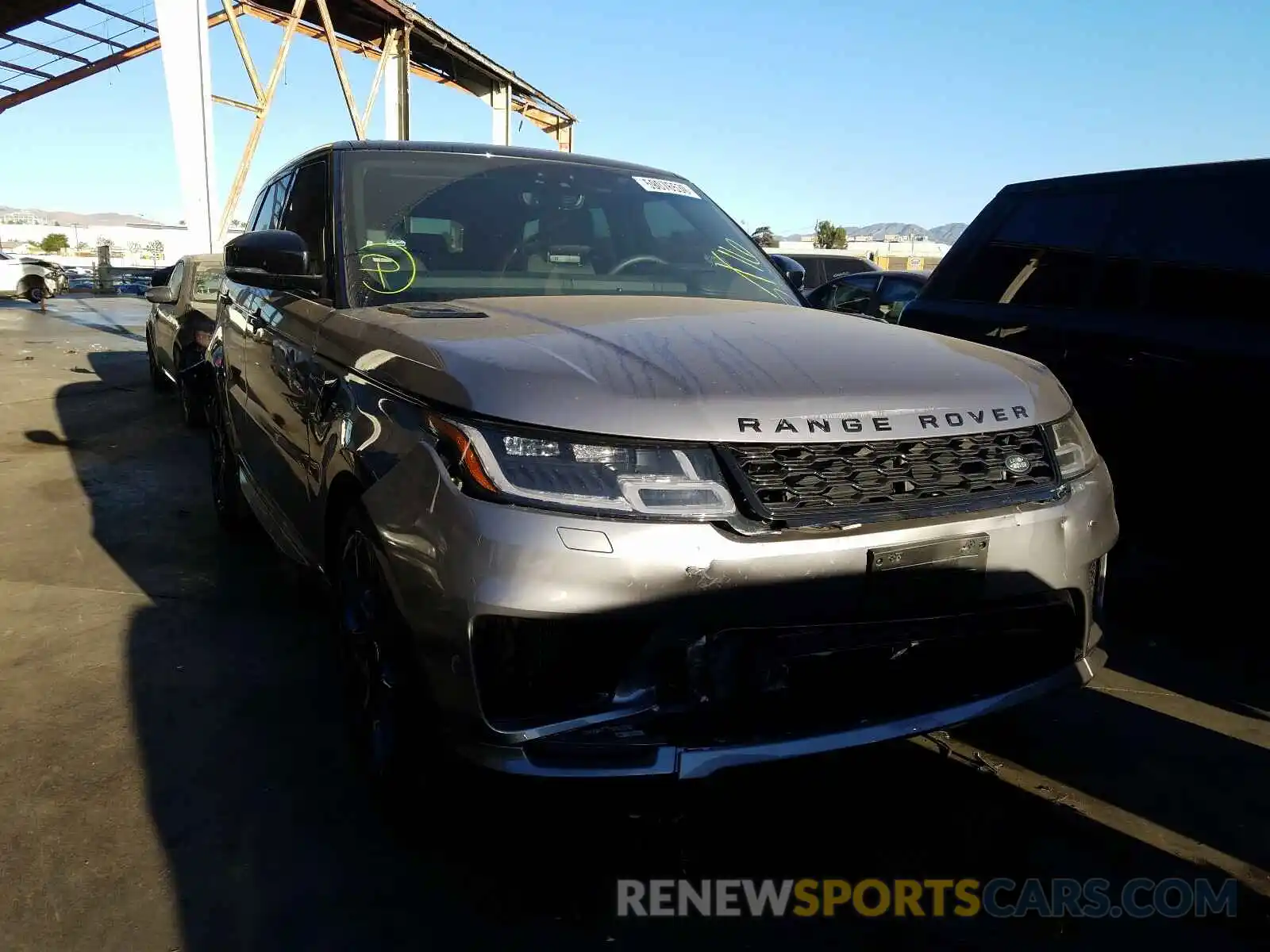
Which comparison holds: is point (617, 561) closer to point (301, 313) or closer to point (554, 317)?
point (554, 317)

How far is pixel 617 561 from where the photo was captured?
6.03 feet

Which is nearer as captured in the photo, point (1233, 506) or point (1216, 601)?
point (1233, 506)

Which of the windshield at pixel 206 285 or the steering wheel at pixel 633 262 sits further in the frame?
the windshield at pixel 206 285

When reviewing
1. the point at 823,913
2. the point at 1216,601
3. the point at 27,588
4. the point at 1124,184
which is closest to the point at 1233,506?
the point at 1216,601

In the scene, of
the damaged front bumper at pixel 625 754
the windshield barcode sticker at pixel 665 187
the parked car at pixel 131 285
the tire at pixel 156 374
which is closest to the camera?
the damaged front bumper at pixel 625 754

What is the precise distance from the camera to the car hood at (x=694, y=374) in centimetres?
194

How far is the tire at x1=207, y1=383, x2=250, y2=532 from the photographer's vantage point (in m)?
4.76

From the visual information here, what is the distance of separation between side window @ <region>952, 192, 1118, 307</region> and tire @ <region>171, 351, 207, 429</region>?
649 cm

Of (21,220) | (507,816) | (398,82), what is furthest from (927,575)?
(21,220)

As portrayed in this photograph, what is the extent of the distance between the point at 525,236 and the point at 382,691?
1.60 metres

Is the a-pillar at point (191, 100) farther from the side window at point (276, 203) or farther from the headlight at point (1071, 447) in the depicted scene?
the headlight at point (1071, 447)

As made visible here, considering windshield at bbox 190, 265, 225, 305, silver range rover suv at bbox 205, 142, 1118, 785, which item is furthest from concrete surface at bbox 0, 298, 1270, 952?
windshield at bbox 190, 265, 225, 305

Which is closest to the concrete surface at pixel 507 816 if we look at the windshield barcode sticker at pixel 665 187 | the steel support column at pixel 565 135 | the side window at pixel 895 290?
the windshield barcode sticker at pixel 665 187

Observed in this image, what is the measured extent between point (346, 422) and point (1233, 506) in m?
3.18
